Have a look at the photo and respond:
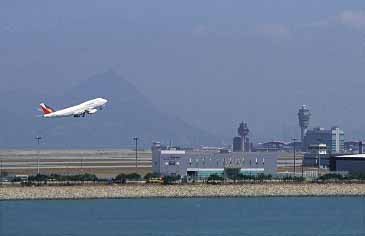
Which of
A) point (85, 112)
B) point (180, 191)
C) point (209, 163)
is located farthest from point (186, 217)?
point (209, 163)

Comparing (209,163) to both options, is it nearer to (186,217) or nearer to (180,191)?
(180,191)

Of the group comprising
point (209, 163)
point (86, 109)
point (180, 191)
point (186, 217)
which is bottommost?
point (186, 217)

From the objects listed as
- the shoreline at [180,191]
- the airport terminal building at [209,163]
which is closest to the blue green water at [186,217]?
the shoreline at [180,191]

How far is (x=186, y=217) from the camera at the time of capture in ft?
250

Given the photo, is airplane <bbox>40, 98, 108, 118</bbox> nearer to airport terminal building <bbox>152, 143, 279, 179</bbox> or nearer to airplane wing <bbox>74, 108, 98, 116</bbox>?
airplane wing <bbox>74, 108, 98, 116</bbox>

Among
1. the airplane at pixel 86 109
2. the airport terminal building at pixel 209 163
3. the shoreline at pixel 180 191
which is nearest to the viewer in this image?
the airplane at pixel 86 109

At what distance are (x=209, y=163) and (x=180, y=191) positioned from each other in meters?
23.6

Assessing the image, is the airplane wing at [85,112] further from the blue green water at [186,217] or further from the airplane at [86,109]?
the blue green water at [186,217]

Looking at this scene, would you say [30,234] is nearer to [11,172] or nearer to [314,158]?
[11,172]

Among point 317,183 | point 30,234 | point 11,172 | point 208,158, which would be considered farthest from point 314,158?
point 30,234

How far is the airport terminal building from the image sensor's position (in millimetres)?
110500

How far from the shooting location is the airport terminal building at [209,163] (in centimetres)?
11050

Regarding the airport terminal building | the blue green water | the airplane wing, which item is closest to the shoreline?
the blue green water

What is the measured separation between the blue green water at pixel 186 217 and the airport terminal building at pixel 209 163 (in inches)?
769
